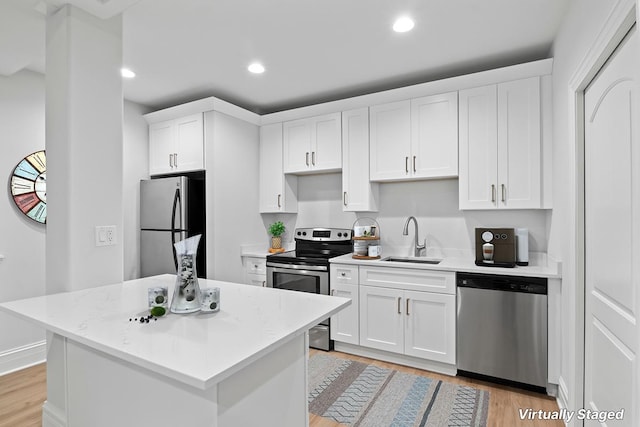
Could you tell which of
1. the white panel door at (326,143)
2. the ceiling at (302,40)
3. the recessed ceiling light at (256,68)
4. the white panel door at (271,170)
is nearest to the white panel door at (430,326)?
the white panel door at (326,143)

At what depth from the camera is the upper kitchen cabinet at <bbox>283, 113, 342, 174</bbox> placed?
3605 mm

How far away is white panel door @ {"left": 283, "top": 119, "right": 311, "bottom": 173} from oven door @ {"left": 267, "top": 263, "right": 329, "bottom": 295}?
1.06 m

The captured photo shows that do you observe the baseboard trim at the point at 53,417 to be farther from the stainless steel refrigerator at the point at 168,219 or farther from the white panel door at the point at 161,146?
the white panel door at the point at 161,146

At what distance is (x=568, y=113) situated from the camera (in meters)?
2.09

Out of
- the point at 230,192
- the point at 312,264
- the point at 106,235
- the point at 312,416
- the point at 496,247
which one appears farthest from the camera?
the point at 230,192

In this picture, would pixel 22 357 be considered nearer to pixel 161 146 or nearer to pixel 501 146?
pixel 161 146

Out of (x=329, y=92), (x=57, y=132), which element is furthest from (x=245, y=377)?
(x=329, y=92)

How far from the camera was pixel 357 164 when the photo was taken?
11.4 ft

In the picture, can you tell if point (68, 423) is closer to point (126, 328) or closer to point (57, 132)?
point (126, 328)

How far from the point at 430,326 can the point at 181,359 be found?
7.63 ft

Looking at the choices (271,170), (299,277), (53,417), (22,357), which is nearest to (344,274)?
(299,277)

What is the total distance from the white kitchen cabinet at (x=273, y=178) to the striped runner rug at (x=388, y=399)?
1802 mm

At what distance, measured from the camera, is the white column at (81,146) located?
186 cm

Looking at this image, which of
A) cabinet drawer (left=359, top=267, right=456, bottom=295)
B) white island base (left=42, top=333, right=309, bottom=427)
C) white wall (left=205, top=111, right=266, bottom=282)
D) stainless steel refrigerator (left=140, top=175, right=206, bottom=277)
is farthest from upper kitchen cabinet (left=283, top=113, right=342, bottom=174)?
white island base (left=42, top=333, right=309, bottom=427)
